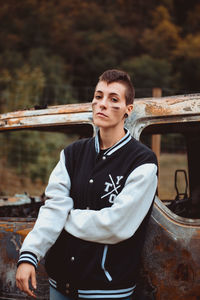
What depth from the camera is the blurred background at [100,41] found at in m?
27.7

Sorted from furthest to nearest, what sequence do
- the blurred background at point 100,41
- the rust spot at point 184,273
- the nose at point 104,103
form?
the blurred background at point 100,41
the rust spot at point 184,273
the nose at point 104,103

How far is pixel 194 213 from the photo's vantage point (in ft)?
10.6

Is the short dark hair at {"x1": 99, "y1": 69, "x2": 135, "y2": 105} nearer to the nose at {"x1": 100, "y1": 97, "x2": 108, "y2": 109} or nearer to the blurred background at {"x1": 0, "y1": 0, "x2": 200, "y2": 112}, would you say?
the nose at {"x1": 100, "y1": 97, "x2": 108, "y2": 109}

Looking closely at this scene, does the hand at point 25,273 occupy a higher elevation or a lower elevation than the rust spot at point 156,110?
lower

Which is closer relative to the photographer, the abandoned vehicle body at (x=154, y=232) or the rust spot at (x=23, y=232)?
the abandoned vehicle body at (x=154, y=232)

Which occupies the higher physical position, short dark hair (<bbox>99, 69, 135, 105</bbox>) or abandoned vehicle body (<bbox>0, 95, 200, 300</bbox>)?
short dark hair (<bbox>99, 69, 135, 105</bbox>)

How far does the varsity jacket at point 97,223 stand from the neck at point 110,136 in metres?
0.04

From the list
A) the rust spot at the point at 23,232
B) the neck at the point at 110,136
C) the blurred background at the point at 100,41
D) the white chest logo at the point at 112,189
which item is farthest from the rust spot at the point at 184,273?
the blurred background at the point at 100,41

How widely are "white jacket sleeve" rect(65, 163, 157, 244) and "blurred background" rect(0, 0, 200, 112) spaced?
21.2 meters

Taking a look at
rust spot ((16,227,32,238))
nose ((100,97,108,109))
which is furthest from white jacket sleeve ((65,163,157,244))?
rust spot ((16,227,32,238))

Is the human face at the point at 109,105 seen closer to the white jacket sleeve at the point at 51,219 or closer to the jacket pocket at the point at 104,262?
the white jacket sleeve at the point at 51,219

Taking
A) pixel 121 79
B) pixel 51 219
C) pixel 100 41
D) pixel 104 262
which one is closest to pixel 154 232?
A: pixel 104 262

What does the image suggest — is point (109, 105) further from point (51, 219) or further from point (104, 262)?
point (104, 262)

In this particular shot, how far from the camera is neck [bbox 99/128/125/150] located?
1743mm
